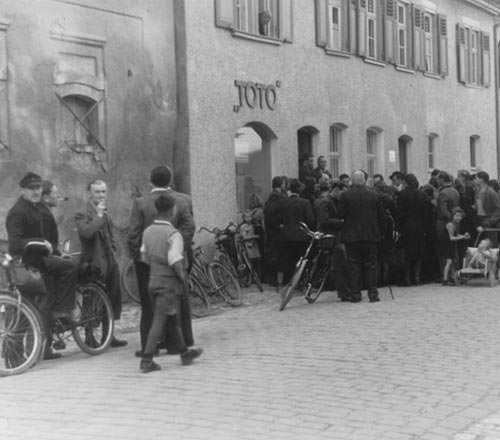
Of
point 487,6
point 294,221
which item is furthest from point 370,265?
point 487,6

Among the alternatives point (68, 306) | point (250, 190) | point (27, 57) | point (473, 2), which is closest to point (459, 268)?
point (250, 190)

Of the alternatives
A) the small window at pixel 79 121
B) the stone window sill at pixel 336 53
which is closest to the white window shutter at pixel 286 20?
the stone window sill at pixel 336 53

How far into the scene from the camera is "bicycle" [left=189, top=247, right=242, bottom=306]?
15.0 metres

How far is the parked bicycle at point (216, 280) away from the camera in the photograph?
15.0m

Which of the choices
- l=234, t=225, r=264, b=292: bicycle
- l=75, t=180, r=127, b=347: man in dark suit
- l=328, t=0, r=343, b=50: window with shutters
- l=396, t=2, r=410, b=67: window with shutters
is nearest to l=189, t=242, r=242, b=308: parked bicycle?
l=234, t=225, r=264, b=292: bicycle

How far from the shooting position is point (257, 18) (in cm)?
2048

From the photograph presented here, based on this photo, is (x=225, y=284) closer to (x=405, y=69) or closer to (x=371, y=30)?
(x=371, y=30)

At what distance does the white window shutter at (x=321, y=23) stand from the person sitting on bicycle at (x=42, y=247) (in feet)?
43.1

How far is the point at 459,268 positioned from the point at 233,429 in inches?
489

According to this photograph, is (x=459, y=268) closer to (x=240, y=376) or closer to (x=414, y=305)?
(x=414, y=305)

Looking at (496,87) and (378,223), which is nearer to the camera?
(378,223)

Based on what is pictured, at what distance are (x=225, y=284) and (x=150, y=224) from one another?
494cm

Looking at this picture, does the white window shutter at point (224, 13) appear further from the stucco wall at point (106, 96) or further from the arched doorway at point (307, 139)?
the arched doorway at point (307, 139)

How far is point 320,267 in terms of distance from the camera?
50.9 feet
